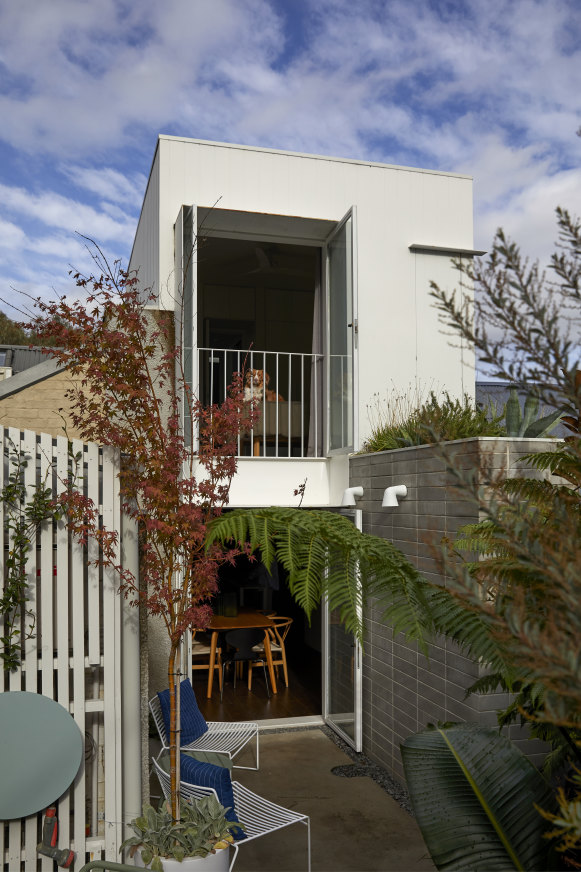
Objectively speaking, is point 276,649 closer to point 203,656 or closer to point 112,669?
point 203,656

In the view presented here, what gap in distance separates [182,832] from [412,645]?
2515 mm

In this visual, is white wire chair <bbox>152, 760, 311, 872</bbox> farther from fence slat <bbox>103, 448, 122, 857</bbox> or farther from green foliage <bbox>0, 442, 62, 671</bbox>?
green foliage <bbox>0, 442, 62, 671</bbox>

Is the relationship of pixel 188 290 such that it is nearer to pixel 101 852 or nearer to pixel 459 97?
pixel 459 97

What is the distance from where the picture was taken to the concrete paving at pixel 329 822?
4.35 metres

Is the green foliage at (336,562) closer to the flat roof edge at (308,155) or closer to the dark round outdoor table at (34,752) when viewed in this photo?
the dark round outdoor table at (34,752)

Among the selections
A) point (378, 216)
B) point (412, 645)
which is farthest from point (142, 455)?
point (378, 216)

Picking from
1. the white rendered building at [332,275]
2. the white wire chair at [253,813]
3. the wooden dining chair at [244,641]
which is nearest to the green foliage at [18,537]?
the white wire chair at [253,813]

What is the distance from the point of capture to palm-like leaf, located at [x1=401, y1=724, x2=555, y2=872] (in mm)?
2039

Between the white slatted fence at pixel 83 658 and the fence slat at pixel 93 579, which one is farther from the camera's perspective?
the fence slat at pixel 93 579

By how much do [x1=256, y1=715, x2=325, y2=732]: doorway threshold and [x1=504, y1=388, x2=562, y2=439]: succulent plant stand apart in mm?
3982

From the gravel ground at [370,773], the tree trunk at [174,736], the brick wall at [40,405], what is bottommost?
the gravel ground at [370,773]

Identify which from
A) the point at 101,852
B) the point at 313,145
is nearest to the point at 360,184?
the point at 313,145

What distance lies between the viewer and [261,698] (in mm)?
7883

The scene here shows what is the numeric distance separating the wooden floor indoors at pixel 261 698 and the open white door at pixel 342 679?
50 cm
